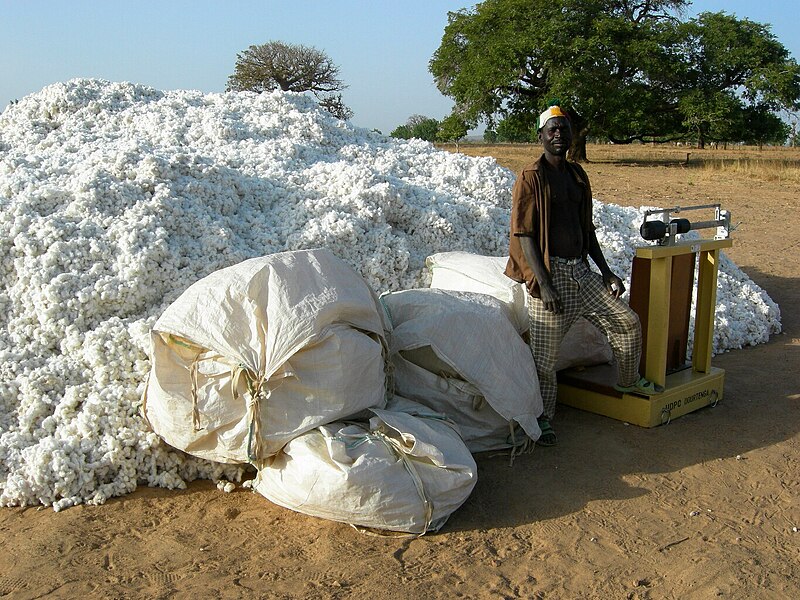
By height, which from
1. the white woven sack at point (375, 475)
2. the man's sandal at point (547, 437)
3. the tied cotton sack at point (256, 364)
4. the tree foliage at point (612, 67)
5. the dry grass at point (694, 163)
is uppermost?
the tree foliage at point (612, 67)

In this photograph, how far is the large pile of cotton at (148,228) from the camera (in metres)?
3.03

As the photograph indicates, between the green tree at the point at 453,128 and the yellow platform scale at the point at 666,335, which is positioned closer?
the yellow platform scale at the point at 666,335

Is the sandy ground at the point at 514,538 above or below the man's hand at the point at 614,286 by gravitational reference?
below

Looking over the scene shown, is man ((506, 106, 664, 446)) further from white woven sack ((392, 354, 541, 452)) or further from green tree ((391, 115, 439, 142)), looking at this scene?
green tree ((391, 115, 439, 142))

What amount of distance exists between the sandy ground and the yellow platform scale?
5.8 inches

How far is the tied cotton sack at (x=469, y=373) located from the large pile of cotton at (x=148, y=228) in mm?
834

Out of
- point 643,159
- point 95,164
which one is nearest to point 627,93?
point 643,159

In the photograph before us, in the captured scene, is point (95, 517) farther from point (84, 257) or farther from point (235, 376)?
point (84, 257)

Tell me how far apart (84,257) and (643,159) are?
18.2 meters

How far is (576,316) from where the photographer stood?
3.44 m

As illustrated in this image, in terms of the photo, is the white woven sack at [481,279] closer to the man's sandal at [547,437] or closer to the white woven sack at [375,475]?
the man's sandal at [547,437]

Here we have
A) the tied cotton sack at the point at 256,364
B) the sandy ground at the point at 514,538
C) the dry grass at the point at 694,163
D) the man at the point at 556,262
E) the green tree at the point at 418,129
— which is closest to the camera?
the sandy ground at the point at 514,538

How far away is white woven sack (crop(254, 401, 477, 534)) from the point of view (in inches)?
103

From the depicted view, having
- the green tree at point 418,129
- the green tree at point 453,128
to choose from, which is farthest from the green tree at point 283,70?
the green tree at point 418,129
